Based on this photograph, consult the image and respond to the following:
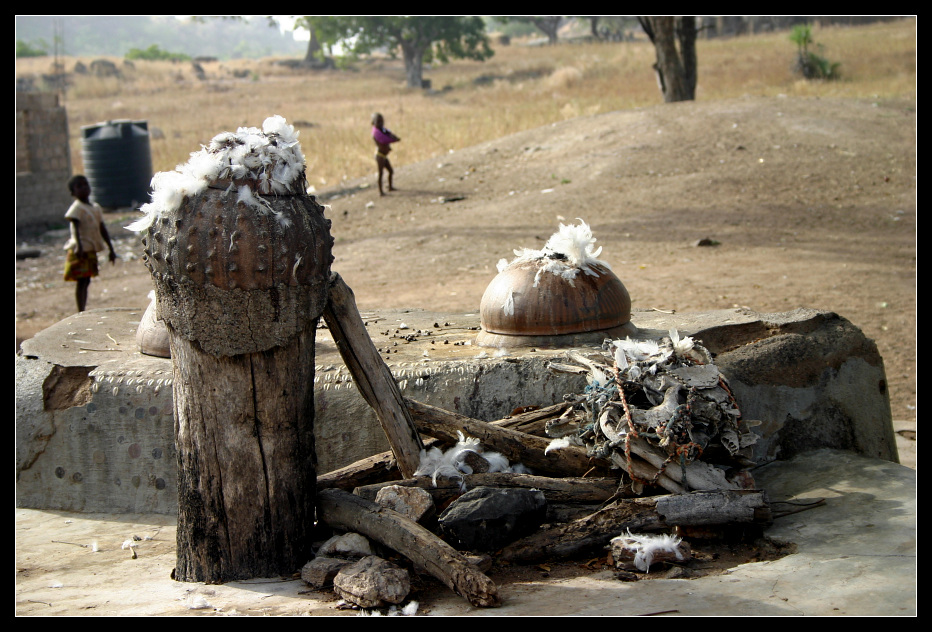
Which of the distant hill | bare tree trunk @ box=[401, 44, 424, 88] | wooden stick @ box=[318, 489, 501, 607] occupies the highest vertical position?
the distant hill

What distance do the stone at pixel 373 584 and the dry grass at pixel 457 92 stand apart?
12643 millimetres

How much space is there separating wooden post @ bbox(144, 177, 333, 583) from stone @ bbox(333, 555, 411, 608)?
440 mm

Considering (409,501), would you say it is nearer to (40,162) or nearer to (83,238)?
(83,238)

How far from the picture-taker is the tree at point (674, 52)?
667 inches

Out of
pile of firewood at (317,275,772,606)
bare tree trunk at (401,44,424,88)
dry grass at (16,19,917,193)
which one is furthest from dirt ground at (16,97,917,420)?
bare tree trunk at (401,44,424,88)

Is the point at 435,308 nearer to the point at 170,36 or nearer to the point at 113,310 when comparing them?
the point at 113,310

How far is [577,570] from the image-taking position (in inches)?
136

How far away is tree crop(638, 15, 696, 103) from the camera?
55.6 ft

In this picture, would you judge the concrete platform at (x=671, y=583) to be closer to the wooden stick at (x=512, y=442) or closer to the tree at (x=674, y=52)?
the wooden stick at (x=512, y=442)

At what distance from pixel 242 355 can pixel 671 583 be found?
73.4 inches

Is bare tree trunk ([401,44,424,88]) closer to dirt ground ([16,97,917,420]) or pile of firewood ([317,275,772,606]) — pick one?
dirt ground ([16,97,917,420])

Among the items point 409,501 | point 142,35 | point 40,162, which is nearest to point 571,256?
point 409,501

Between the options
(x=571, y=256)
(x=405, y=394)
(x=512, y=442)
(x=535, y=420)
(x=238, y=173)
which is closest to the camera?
(x=238, y=173)

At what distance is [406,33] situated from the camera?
3656 cm
